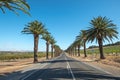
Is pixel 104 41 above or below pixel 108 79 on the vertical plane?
above

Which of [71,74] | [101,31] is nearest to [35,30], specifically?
[101,31]

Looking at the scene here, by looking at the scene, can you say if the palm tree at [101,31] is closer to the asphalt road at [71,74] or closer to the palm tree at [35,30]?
the palm tree at [35,30]

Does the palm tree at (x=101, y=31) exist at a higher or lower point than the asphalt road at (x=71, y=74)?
higher

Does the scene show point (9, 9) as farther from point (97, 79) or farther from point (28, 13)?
point (97, 79)

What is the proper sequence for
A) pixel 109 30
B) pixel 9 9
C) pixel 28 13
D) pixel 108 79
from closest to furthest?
pixel 108 79 → pixel 9 9 → pixel 28 13 → pixel 109 30

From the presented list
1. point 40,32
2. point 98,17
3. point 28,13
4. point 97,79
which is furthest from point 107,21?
A: point 97,79

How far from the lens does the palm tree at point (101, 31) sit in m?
54.5

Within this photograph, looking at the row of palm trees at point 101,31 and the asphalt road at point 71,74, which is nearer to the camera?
the asphalt road at point 71,74

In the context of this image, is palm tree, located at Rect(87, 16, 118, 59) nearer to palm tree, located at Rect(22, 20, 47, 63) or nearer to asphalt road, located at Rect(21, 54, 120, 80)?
palm tree, located at Rect(22, 20, 47, 63)

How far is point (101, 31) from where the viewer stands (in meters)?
54.7

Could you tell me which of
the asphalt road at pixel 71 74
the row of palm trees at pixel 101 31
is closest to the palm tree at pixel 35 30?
the row of palm trees at pixel 101 31

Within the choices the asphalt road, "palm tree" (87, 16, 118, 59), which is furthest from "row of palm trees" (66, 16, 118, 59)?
the asphalt road

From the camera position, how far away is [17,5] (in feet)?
73.6

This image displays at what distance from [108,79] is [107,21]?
3921cm
